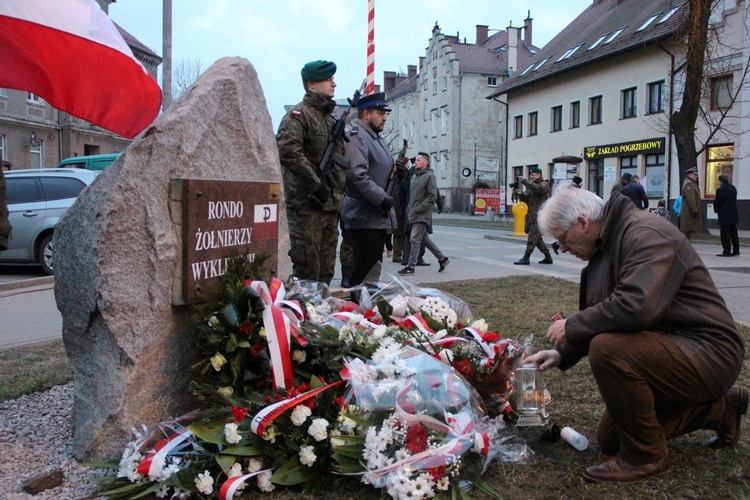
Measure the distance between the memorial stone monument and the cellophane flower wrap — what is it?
149 mm

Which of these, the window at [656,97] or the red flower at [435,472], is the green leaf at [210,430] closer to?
the red flower at [435,472]

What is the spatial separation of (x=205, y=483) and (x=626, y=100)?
3142 cm

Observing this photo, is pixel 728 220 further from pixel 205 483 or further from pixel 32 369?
pixel 205 483

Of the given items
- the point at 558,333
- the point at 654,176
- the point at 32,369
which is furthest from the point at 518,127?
the point at 558,333

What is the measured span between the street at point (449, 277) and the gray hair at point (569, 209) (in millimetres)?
2068

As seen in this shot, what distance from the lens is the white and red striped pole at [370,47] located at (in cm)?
840

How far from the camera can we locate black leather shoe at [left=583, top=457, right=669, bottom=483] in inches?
116

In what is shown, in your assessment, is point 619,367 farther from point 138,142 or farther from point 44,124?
point 44,124

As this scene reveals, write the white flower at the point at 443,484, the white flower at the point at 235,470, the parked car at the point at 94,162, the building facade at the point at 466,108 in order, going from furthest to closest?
the building facade at the point at 466,108 → the parked car at the point at 94,162 → the white flower at the point at 235,470 → the white flower at the point at 443,484

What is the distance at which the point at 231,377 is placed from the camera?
3.37 metres

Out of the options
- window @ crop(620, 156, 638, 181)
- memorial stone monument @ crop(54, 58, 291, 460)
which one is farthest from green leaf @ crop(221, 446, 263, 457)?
window @ crop(620, 156, 638, 181)

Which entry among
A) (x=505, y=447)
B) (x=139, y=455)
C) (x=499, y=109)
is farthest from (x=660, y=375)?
(x=499, y=109)

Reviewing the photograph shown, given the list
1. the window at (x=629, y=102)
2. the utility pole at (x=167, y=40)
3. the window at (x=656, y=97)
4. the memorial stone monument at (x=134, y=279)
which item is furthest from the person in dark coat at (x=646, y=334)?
the window at (x=629, y=102)

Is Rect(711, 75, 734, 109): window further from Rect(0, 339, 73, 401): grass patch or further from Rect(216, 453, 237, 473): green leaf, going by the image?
Rect(216, 453, 237, 473): green leaf
